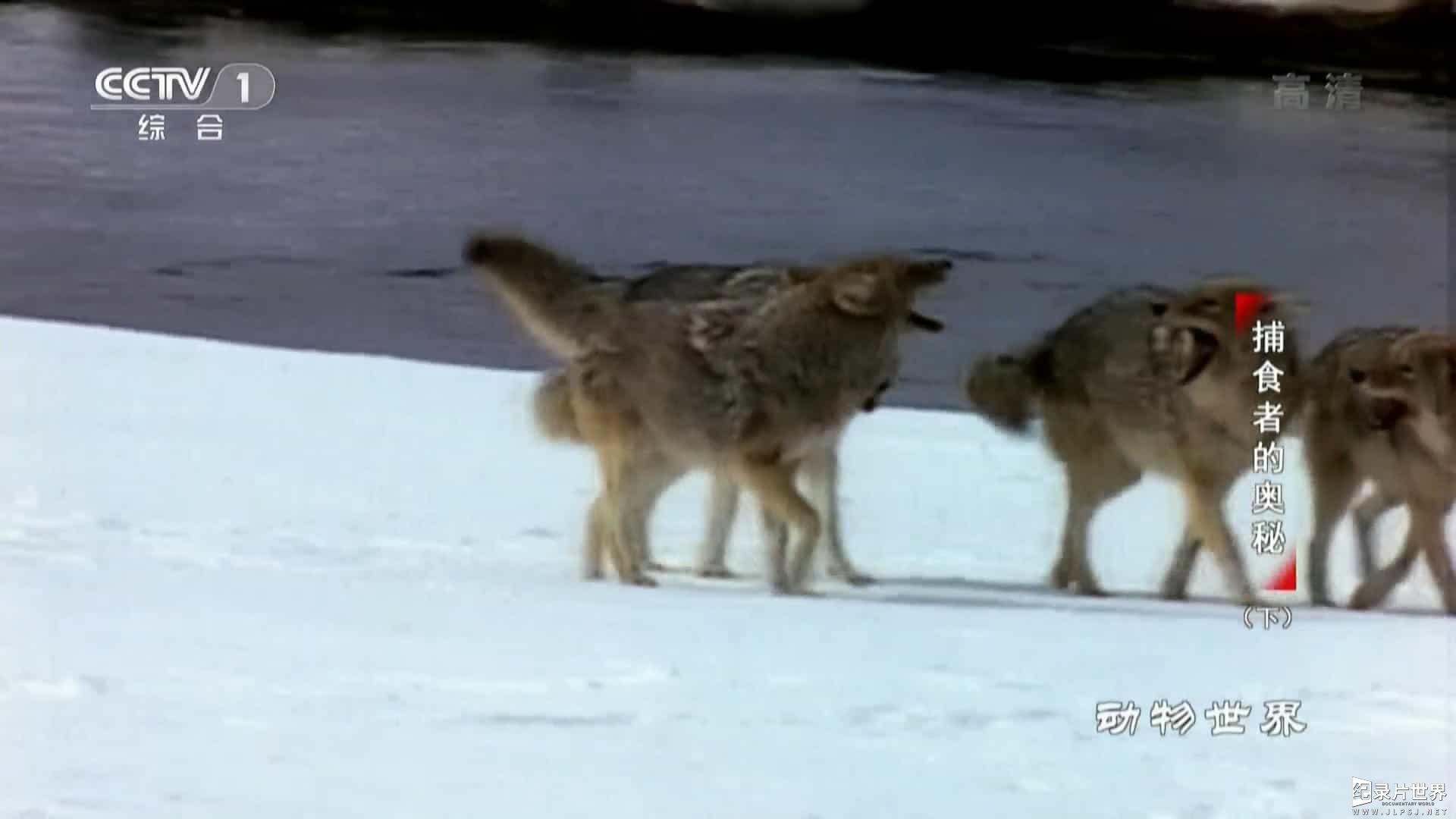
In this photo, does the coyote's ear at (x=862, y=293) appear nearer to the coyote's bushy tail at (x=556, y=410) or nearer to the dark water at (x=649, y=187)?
the dark water at (x=649, y=187)

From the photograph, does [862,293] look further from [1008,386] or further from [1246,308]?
[1246,308]

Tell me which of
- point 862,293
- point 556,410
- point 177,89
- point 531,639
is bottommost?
point 531,639

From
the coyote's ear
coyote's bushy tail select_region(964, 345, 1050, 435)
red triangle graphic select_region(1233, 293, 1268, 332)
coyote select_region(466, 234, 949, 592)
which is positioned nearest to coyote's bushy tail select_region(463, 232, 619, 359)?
coyote select_region(466, 234, 949, 592)

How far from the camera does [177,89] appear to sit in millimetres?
1217

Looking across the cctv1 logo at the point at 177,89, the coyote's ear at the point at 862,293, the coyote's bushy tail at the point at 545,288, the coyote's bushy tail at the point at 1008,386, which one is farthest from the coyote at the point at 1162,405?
the cctv1 logo at the point at 177,89

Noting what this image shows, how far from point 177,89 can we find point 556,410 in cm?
41

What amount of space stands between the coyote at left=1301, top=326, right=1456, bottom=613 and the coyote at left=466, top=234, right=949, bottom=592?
14.5 inches

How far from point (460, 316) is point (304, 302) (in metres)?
0.16

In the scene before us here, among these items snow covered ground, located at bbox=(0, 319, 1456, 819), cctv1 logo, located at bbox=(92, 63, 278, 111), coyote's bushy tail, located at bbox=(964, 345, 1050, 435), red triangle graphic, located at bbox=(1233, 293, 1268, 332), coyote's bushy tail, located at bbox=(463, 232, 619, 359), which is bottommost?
snow covered ground, located at bbox=(0, 319, 1456, 819)

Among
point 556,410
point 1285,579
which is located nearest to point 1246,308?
point 1285,579

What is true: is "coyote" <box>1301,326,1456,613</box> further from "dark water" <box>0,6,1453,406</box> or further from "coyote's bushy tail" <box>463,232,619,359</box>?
"coyote's bushy tail" <box>463,232,619,359</box>

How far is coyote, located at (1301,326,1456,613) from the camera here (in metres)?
1.24

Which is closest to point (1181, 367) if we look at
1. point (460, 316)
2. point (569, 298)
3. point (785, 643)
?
point (785, 643)

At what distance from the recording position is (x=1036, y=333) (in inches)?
52.9
